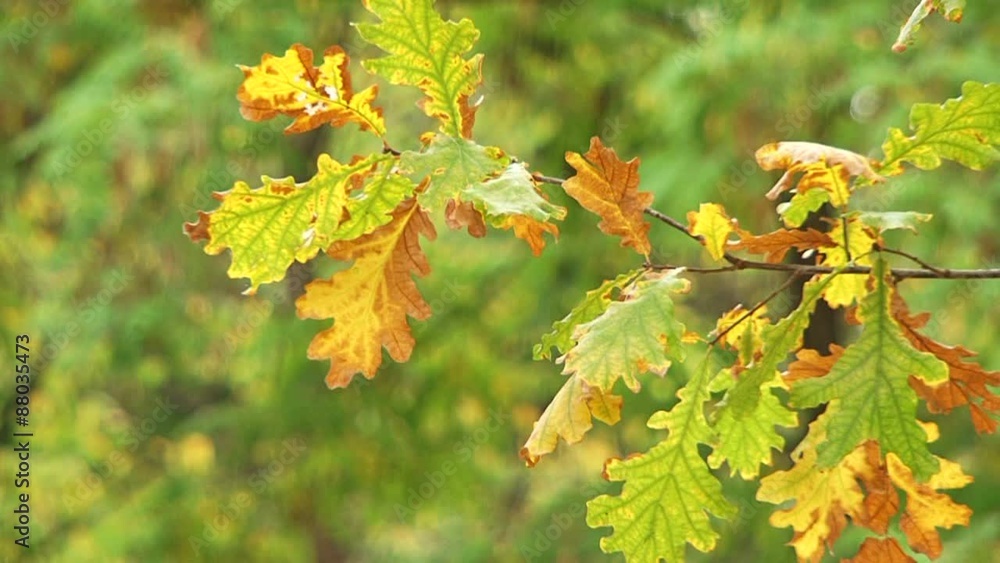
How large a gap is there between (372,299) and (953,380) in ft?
1.99

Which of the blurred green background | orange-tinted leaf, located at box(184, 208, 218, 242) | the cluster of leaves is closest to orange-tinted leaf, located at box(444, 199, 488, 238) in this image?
the cluster of leaves

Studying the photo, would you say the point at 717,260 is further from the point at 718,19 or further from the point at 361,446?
the point at 361,446

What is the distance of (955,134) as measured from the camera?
3.89 ft

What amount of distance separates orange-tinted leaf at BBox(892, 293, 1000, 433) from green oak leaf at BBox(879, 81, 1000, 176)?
6.5 inches

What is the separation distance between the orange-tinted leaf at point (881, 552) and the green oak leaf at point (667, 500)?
152mm

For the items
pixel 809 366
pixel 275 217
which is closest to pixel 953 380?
pixel 809 366

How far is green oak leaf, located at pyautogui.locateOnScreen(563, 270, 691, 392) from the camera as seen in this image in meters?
1.11

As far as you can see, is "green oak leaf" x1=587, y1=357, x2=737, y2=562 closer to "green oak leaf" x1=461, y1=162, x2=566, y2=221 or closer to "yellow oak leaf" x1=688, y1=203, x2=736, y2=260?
"yellow oak leaf" x1=688, y1=203, x2=736, y2=260

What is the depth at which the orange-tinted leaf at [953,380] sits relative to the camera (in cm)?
126

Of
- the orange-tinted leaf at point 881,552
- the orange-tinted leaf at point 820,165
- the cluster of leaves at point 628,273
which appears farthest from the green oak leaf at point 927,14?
the orange-tinted leaf at point 881,552

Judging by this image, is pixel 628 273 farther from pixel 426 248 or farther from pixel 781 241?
pixel 426 248

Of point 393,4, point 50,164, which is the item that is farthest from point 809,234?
point 50,164

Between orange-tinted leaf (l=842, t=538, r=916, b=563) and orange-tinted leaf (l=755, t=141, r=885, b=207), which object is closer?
orange-tinted leaf (l=755, t=141, r=885, b=207)

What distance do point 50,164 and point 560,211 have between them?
13.3 ft
